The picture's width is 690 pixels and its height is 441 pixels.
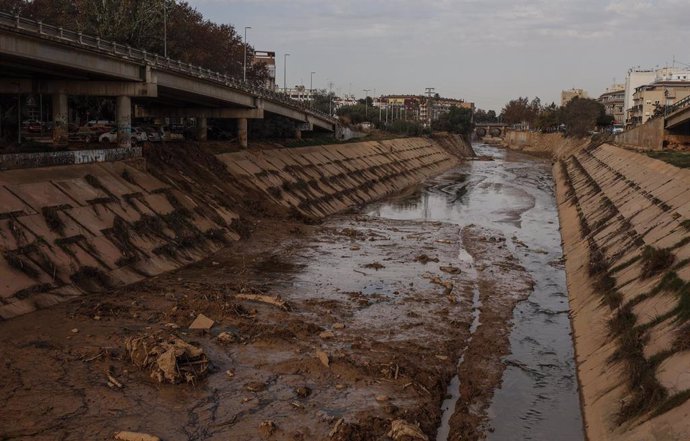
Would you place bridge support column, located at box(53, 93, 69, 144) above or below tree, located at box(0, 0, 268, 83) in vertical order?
below

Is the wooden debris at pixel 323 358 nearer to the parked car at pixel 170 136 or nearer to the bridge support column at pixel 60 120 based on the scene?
the bridge support column at pixel 60 120

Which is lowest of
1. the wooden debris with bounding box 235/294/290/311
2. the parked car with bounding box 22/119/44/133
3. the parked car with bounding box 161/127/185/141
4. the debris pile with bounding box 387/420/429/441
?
the debris pile with bounding box 387/420/429/441

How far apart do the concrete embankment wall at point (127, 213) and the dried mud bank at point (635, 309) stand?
17.4 metres

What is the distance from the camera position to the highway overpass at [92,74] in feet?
117

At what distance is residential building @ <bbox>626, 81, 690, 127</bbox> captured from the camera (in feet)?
435

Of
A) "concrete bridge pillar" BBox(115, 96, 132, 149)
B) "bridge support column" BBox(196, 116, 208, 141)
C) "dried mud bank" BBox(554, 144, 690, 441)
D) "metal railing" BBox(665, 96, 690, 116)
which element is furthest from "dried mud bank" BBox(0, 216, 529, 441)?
"metal railing" BBox(665, 96, 690, 116)

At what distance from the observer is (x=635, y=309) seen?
21719 mm

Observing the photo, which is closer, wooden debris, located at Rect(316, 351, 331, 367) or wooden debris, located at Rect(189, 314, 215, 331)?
wooden debris, located at Rect(316, 351, 331, 367)

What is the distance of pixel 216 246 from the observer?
121 ft

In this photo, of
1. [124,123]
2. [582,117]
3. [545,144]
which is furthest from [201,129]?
[545,144]

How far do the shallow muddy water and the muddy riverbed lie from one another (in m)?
0.08

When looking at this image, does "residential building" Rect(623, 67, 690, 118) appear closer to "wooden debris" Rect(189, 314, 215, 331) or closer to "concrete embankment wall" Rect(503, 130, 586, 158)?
"concrete embankment wall" Rect(503, 130, 586, 158)

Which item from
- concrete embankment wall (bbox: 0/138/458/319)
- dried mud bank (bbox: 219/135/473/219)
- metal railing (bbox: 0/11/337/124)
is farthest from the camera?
dried mud bank (bbox: 219/135/473/219)

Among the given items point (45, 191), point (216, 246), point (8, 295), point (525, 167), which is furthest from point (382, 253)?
point (525, 167)
